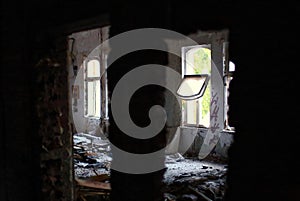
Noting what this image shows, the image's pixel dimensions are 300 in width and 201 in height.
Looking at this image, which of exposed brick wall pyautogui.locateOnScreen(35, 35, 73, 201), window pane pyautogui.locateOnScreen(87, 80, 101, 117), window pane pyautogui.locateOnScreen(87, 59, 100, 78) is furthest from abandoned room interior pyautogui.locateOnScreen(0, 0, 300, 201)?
window pane pyautogui.locateOnScreen(87, 59, 100, 78)

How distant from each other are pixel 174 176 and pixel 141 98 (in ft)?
→ 15.8

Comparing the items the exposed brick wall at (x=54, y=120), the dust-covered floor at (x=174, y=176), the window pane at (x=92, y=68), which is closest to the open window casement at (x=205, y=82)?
the dust-covered floor at (x=174, y=176)

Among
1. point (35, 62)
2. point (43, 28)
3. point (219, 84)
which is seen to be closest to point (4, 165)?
point (35, 62)

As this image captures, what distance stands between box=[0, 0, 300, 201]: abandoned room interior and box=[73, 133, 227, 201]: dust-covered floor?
0.03 metres

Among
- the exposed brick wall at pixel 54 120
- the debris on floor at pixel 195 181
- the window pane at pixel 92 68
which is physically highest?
the window pane at pixel 92 68

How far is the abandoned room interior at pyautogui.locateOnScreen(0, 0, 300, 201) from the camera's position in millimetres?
1328

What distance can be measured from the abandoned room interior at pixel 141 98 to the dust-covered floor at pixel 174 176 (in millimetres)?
31

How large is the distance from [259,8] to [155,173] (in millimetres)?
1130

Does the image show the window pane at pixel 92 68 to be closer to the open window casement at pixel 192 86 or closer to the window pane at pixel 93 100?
the window pane at pixel 93 100

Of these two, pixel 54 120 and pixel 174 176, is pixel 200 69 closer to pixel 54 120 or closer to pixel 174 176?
pixel 174 176

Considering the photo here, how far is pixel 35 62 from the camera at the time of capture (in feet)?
9.55

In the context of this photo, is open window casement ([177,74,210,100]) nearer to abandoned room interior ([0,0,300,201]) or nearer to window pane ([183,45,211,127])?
window pane ([183,45,211,127])

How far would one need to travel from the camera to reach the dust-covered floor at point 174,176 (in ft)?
14.2

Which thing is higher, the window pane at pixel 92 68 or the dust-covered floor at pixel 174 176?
the window pane at pixel 92 68
